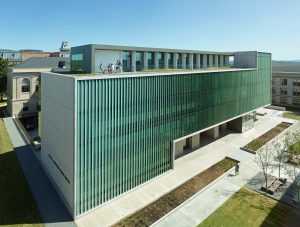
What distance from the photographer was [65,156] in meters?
25.1

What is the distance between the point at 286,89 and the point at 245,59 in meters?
39.3

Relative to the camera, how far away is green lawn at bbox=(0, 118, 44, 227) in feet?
76.1

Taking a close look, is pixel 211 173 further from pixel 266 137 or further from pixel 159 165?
pixel 266 137

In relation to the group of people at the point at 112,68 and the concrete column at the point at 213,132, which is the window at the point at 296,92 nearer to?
the concrete column at the point at 213,132

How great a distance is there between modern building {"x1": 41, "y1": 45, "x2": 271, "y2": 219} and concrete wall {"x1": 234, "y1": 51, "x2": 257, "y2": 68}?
1380cm

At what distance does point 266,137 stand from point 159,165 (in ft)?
88.2

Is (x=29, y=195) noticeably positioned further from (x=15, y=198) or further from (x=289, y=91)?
(x=289, y=91)

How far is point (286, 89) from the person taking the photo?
82500 mm

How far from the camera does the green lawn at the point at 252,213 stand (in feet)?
77.6

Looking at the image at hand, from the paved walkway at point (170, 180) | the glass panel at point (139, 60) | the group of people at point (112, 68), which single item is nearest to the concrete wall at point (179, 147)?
the paved walkway at point (170, 180)

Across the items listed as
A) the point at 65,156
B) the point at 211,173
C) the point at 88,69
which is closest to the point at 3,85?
the point at 88,69

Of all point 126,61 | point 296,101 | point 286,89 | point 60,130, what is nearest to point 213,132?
point 126,61

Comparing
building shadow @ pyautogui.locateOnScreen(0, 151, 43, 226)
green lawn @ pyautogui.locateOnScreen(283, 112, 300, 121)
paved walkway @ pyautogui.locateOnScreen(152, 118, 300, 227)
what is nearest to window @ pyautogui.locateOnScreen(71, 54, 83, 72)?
building shadow @ pyautogui.locateOnScreen(0, 151, 43, 226)

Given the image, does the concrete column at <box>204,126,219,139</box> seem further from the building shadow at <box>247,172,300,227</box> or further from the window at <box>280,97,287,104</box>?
the window at <box>280,97,287,104</box>
